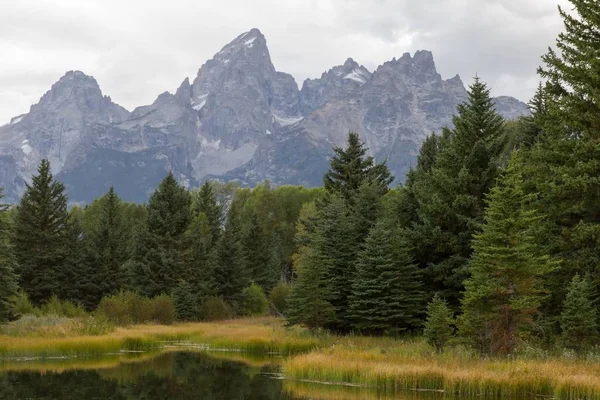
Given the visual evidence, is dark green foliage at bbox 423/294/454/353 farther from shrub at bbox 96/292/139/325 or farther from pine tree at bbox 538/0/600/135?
shrub at bbox 96/292/139/325

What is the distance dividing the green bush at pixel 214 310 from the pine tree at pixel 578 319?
116 feet

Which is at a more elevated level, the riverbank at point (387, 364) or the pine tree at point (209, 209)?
the pine tree at point (209, 209)

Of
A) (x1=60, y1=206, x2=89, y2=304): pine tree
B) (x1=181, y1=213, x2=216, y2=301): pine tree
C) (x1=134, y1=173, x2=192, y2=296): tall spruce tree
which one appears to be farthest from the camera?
(x1=181, y1=213, x2=216, y2=301): pine tree

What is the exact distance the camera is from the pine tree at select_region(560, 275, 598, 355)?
25.1 m

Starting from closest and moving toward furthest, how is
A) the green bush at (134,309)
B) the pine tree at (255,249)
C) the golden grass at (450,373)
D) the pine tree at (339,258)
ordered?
the golden grass at (450,373) < the pine tree at (339,258) < the green bush at (134,309) < the pine tree at (255,249)

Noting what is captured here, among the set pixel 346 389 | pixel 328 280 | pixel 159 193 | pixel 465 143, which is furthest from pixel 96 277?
pixel 346 389

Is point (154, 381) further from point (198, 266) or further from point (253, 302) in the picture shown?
point (253, 302)

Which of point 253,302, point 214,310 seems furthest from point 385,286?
point 253,302

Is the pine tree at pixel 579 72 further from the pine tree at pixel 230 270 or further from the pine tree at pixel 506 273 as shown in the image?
the pine tree at pixel 230 270

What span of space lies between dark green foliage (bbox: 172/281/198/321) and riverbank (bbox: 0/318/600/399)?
14.1 meters

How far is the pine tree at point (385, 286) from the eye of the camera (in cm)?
3512

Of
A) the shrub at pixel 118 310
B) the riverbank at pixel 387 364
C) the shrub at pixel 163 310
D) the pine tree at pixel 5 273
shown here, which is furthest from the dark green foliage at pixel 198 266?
the pine tree at pixel 5 273

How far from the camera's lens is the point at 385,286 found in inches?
1371

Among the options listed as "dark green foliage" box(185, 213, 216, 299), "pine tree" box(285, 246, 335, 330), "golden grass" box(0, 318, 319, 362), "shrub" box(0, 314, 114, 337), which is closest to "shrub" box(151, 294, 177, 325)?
"golden grass" box(0, 318, 319, 362)
